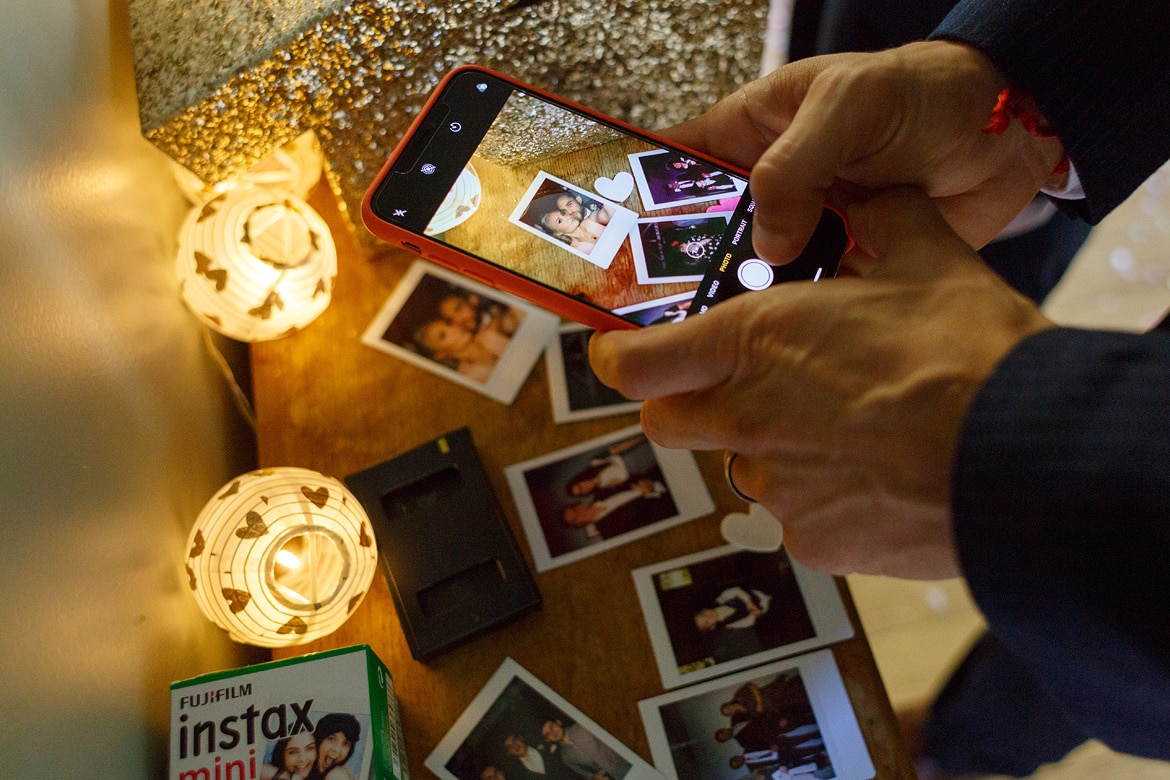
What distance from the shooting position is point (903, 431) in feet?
1.71

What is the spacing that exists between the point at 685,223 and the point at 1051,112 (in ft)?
1.11

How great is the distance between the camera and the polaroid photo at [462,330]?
3.03 ft

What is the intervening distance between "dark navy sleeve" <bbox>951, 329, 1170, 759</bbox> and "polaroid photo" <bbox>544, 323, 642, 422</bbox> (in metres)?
0.48

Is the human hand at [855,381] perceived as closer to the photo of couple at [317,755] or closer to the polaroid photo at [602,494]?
the polaroid photo at [602,494]

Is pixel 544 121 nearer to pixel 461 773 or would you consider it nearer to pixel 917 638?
pixel 461 773

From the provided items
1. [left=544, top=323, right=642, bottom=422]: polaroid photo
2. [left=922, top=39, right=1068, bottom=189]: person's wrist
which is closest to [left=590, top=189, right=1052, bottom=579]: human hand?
[left=922, top=39, right=1068, bottom=189]: person's wrist

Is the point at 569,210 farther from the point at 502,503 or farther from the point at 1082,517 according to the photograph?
the point at 1082,517

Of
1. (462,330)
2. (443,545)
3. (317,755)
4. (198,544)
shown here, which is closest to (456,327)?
(462,330)

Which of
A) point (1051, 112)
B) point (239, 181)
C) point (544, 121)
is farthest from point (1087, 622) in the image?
point (239, 181)

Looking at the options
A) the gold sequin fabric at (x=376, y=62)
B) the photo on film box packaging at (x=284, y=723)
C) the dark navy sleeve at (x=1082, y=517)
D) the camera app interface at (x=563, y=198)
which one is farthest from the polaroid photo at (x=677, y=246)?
the photo on film box packaging at (x=284, y=723)

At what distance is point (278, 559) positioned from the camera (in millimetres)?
709

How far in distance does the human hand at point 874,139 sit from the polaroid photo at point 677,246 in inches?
2.9

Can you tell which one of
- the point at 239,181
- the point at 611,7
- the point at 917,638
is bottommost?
the point at 917,638

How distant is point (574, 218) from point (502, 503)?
12.5 inches
